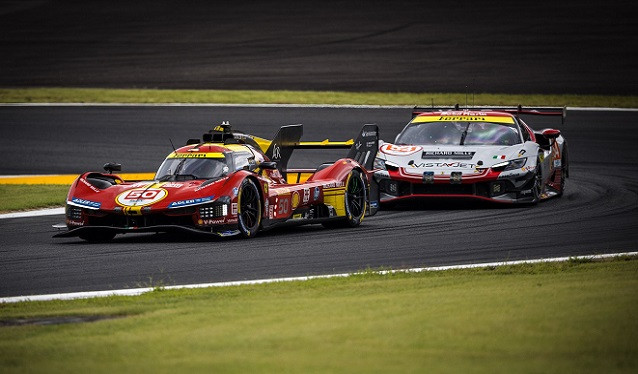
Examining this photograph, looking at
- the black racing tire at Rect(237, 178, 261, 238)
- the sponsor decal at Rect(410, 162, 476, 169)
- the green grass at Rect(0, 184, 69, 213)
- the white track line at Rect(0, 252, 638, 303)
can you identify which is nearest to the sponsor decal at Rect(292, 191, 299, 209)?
the black racing tire at Rect(237, 178, 261, 238)

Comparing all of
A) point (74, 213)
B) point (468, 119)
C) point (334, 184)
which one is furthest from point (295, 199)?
point (468, 119)

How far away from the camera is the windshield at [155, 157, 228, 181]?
1469cm

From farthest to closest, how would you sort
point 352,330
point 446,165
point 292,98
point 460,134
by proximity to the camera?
point 292,98 → point 460,134 → point 446,165 → point 352,330

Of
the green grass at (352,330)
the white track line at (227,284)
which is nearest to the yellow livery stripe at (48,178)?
the white track line at (227,284)

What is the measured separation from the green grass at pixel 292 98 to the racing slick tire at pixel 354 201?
A: 52.2 ft

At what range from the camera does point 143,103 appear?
33.9m

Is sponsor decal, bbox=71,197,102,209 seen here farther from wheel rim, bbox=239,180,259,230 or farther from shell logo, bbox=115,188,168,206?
wheel rim, bbox=239,180,259,230

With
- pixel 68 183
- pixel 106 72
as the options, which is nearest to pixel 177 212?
pixel 68 183

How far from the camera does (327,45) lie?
4772 centimetres

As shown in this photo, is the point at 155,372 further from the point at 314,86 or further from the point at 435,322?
the point at 314,86

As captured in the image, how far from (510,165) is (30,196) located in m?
7.42

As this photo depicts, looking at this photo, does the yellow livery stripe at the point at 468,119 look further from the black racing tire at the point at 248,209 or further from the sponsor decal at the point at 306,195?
the black racing tire at the point at 248,209

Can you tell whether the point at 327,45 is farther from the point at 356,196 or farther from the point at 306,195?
the point at 306,195

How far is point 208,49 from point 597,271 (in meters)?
38.2
